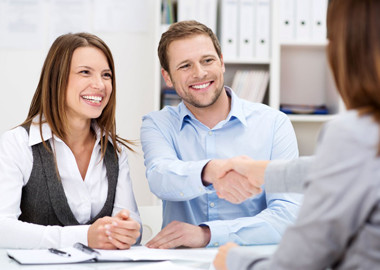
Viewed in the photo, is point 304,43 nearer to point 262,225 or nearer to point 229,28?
point 229,28

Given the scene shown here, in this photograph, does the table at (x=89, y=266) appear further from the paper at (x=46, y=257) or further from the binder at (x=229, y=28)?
the binder at (x=229, y=28)

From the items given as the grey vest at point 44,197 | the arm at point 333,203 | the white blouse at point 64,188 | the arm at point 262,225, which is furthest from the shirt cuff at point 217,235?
the arm at point 333,203

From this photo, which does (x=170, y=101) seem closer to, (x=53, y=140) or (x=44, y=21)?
(x=44, y=21)

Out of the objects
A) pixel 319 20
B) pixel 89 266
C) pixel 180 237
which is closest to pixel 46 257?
pixel 89 266

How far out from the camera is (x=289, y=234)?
0.72m

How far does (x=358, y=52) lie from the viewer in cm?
71

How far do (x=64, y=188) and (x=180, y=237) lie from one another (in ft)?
1.66

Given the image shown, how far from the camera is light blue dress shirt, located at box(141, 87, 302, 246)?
5.57ft

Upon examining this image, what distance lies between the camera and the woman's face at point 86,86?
1820 millimetres

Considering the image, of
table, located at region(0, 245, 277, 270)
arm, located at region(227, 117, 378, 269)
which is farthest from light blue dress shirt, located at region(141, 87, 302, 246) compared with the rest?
arm, located at region(227, 117, 378, 269)

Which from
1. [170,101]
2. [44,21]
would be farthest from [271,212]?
[44,21]

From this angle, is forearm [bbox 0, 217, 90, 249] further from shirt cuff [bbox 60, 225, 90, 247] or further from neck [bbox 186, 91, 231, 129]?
neck [bbox 186, 91, 231, 129]

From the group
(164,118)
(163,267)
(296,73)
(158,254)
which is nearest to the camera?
(163,267)

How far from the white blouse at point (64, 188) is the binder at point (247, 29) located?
1.32m
